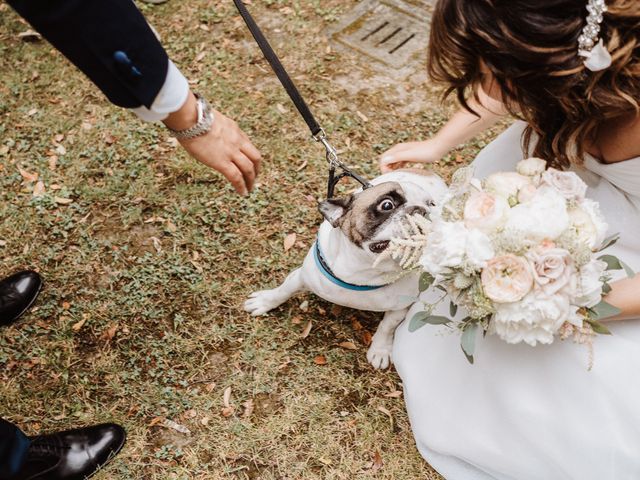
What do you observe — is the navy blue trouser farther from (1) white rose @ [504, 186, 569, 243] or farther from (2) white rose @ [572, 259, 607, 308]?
(2) white rose @ [572, 259, 607, 308]

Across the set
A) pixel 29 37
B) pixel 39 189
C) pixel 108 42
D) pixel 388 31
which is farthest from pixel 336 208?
pixel 29 37

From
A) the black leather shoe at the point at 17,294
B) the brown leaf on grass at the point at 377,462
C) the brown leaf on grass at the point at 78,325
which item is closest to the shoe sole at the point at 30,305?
the black leather shoe at the point at 17,294

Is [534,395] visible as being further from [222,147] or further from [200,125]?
[200,125]

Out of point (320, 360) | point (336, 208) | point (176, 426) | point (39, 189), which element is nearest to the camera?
point (336, 208)

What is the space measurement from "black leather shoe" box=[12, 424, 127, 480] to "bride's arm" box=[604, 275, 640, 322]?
2487 mm

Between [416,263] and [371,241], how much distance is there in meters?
0.46

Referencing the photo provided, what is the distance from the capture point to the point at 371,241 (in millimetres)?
2643

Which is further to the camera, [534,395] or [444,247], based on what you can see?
[534,395]

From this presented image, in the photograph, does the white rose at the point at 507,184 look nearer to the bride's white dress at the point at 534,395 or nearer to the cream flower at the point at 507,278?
the cream flower at the point at 507,278

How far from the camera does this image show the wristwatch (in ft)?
7.05

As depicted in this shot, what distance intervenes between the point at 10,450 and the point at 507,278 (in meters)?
2.19

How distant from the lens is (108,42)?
1802 mm

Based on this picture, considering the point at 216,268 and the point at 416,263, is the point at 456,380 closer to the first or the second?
the point at 416,263

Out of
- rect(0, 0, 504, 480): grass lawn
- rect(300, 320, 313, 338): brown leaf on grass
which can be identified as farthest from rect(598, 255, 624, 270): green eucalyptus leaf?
rect(300, 320, 313, 338): brown leaf on grass
